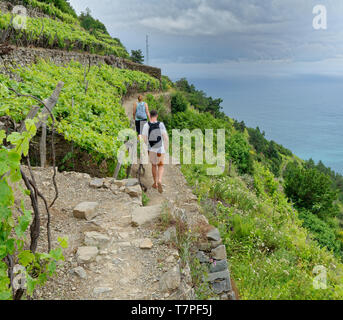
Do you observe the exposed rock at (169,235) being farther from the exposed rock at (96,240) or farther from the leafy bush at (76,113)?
the leafy bush at (76,113)

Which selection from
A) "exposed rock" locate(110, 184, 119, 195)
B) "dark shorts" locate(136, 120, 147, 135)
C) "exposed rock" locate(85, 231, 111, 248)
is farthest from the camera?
"dark shorts" locate(136, 120, 147, 135)

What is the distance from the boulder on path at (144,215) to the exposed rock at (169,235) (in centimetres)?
46

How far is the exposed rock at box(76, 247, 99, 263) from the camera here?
371 centimetres

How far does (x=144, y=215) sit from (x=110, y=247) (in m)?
0.92

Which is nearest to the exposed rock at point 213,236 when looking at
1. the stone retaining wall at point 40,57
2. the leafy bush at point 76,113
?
the leafy bush at point 76,113

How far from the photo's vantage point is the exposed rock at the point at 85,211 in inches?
186

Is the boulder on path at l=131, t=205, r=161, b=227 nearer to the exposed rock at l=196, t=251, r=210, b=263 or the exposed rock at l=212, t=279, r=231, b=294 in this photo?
the exposed rock at l=196, t=251, r=210, b=263

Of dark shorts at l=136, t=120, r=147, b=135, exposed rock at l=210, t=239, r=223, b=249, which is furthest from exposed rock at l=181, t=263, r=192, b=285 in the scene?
dark shorts at l=136, t=120, r=147, b=135

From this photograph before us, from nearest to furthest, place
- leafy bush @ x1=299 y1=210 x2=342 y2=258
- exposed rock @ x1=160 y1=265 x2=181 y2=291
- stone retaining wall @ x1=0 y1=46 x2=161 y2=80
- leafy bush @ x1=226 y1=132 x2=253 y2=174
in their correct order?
1. exposed rock @ x1=160 y1=265 x2=181 y2=291
2. stone retaining wall @ x1=0 y1=46 x2=161 y2=80
3. leafy bush @ x1=299 y1=210 x2=342 y2=258
4. leafy bush @ x1=226 y1=132 x2=253 y2=174

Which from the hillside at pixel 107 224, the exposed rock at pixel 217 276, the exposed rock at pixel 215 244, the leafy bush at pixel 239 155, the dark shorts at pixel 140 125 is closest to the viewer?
the hillside at pixel 107 224

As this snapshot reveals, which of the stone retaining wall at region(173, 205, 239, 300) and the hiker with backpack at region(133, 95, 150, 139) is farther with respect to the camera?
the hiker with backpack at region(133, 95, 150, 139)

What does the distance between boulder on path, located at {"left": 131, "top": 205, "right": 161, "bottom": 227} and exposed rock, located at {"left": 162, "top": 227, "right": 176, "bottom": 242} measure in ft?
1.50
